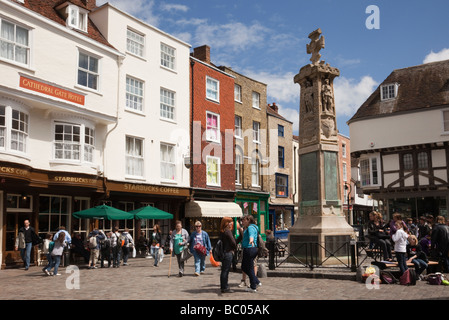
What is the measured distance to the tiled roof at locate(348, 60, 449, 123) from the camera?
29.5 meters

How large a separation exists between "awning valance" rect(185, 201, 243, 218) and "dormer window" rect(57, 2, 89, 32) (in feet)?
37.2

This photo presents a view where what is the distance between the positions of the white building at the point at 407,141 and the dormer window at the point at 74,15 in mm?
20606

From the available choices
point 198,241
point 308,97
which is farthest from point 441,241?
point 198,241

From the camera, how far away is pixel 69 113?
61.5ft

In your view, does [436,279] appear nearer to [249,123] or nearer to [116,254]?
[116,254]

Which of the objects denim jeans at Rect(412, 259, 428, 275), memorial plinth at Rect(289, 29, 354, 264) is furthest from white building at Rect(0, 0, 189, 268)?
denim jeans at Rect(412, 259, 428, 275)

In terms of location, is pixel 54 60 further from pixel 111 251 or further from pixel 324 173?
pixel 324 173

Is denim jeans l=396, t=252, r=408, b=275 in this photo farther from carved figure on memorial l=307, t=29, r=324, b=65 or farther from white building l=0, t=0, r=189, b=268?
white building l=0, t=0, r=189, b=268

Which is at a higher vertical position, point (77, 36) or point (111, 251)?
point (77, 36)

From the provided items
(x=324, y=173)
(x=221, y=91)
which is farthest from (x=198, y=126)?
(x=324, y=173)

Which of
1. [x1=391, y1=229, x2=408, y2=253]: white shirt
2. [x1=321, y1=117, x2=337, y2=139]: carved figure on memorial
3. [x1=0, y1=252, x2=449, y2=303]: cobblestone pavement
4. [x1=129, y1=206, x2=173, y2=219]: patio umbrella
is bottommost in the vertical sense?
[x1=0, y1=252, x2=449, y2=303]: cobblestone pavement

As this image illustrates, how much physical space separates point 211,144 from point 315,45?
45.8 ft
